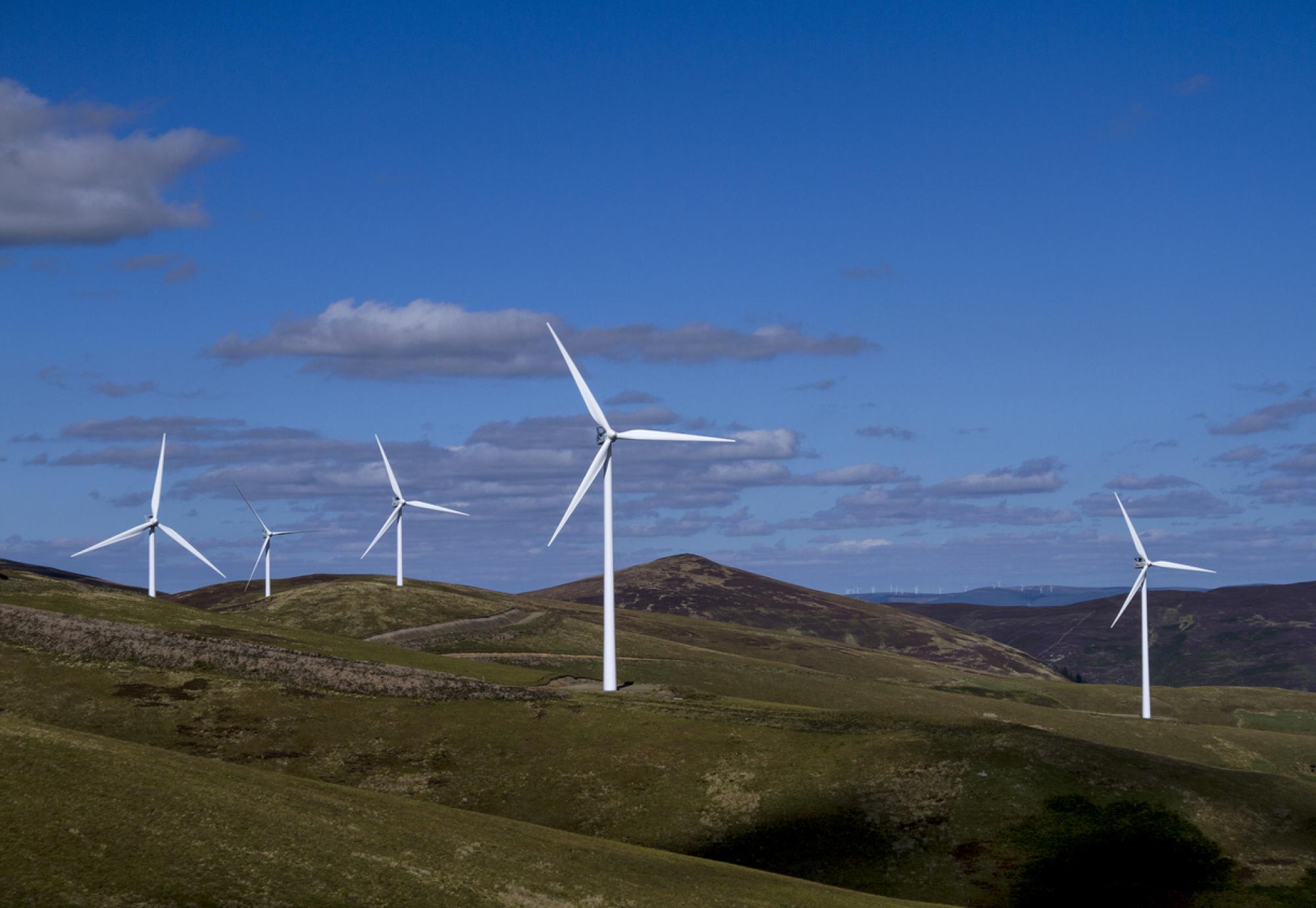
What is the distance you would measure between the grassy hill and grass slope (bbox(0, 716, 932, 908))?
9406mm

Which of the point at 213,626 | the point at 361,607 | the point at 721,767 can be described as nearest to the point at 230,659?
the point at 213,626

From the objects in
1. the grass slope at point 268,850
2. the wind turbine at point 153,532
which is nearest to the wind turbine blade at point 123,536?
the wind turbine at point 153,532

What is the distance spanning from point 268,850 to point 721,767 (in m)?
39.7

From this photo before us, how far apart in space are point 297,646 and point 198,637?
11518 millimetres

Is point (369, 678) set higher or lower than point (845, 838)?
higher

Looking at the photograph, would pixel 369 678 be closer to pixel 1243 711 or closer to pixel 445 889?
pixel 445 889

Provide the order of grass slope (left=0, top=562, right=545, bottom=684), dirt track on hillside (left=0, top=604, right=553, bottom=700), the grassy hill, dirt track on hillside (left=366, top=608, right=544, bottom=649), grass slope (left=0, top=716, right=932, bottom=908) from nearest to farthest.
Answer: grass slope (left=0, top=716, right=932, bottom=908), the grassy hill, dirt track on hillside (left=0, top=604, right=553, bottom=700), grass slope (left=0, top=562, right=545, bottom=684), dirt track on hillside (left=366, top=608, right=544, bottom=649)

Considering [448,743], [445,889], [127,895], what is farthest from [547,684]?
[127,895]

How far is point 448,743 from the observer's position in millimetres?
83062

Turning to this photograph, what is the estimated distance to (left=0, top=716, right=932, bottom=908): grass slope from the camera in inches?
1521

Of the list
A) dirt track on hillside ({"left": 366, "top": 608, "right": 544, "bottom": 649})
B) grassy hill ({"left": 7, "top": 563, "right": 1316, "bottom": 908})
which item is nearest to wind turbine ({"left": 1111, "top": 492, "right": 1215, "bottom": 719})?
grassy hill ({"left": 7, "top": 563, "right": 1316, "bottom": 908})

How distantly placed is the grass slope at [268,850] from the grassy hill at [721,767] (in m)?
9.41

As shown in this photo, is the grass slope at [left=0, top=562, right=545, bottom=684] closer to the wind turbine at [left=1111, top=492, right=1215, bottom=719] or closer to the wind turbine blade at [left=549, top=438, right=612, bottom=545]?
the wind turbine blade at [left=549, top=438, right=612, bottom=545]

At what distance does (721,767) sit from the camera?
3071 inches
